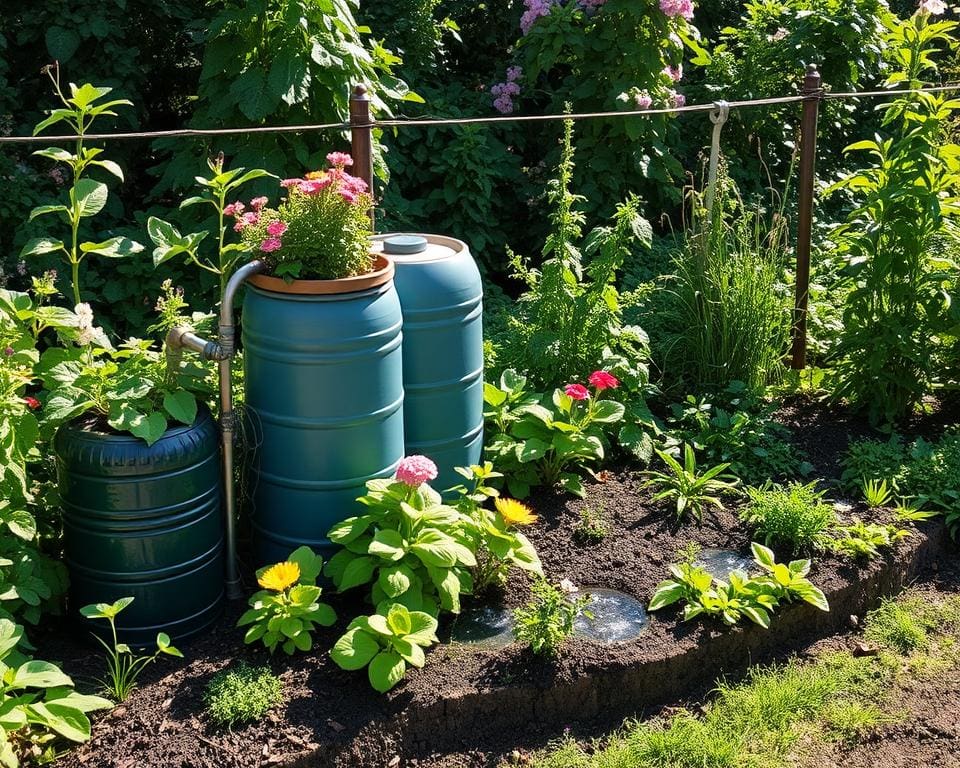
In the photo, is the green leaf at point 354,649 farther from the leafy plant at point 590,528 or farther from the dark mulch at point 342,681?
the leafy plant at point 590,528

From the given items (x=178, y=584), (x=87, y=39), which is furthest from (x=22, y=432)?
(x=87, y=39)

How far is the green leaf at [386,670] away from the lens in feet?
10.4

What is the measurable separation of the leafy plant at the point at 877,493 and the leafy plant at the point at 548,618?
141 centimetres

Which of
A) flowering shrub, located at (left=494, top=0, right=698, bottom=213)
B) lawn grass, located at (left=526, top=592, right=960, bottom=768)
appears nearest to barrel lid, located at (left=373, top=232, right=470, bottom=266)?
lawn grass, located at (left=526, top=592, right=960, bottom=768)

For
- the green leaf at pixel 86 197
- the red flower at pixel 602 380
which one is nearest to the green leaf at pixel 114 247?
the green leaf at pixel 86 197

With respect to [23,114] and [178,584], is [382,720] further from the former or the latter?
[23,114]

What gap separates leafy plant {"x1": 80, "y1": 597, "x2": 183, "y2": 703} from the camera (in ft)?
10.3

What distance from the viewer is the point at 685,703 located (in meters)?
3.53

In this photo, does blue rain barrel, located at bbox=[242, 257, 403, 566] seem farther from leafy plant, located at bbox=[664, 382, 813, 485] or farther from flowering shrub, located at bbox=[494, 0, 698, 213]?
flowering shrub, located at bbox=[494, 0, 698, 213]

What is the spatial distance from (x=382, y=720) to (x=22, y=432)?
133cm

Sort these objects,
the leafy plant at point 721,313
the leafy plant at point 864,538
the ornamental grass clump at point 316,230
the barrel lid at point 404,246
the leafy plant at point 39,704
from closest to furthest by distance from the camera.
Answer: the leafy plant at point 39,704 < the ornamental grass clump at point 316,230 < the barrel lid at point 404,246 < the leafy plant at point 864,538 < the leafy plant at point 721,313

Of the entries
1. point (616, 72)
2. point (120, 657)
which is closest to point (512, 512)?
point (120, 657)

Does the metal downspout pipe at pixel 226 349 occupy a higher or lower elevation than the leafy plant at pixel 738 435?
higher

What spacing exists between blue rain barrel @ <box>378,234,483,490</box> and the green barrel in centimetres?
77
